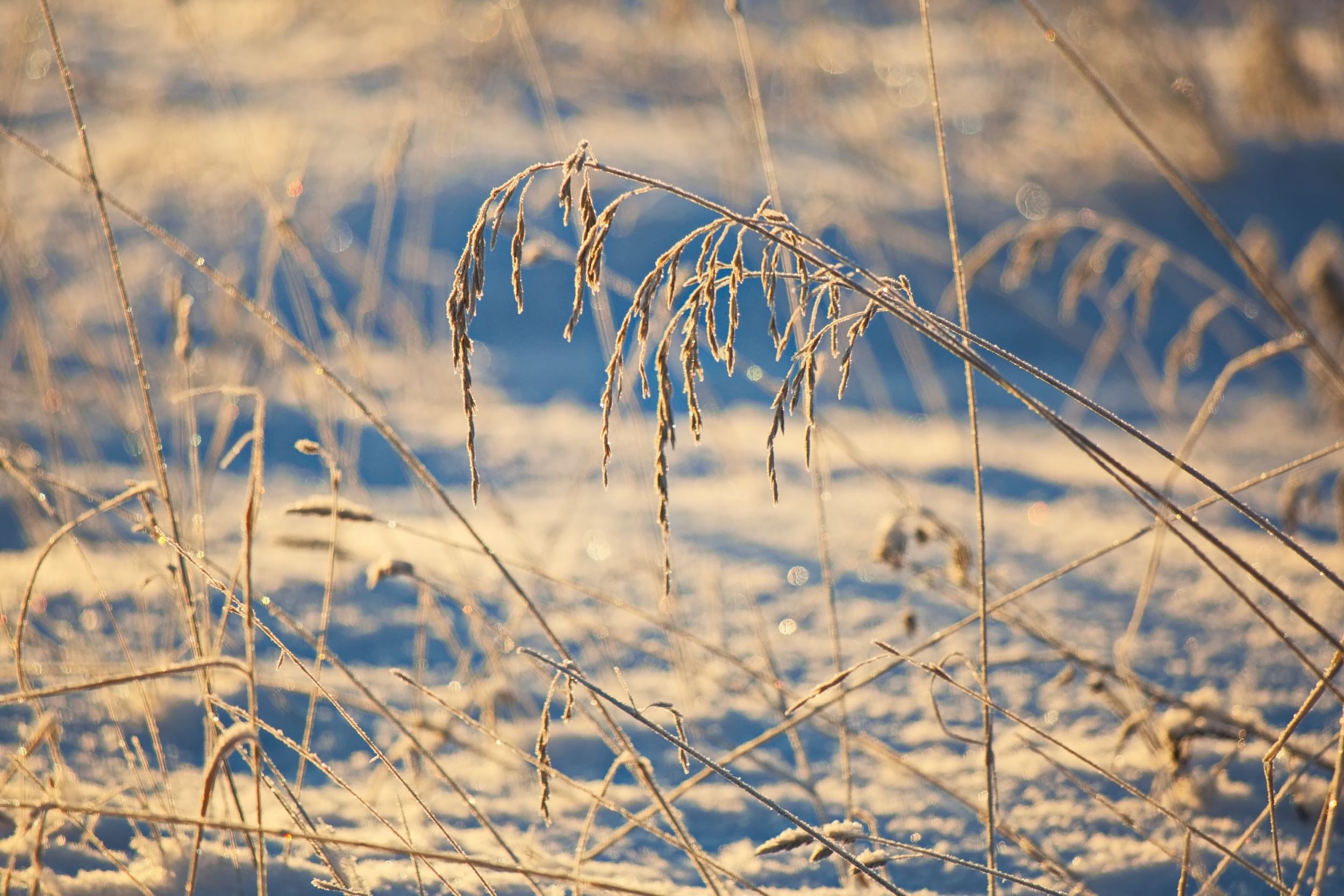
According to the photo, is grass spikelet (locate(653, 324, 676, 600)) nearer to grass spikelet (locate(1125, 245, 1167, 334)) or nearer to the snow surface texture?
the snow surface texture

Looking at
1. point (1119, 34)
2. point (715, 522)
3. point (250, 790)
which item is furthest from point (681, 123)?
point (250, 790)

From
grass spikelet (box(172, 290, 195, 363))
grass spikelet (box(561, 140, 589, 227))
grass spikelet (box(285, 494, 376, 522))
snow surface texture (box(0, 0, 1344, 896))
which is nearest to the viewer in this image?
grass spikelet (box(561, 140, 589, 227))

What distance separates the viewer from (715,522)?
7.69 ft

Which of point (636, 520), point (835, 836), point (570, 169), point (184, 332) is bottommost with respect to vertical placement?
point (636, 520)

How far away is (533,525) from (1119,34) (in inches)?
147

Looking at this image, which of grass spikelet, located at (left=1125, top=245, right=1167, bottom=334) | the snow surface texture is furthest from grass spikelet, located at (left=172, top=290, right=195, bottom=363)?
grass spikelet, located at (left=1125, top=245, right=1167, bottom=334)

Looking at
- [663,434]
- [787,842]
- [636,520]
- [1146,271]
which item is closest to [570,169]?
[663,434]

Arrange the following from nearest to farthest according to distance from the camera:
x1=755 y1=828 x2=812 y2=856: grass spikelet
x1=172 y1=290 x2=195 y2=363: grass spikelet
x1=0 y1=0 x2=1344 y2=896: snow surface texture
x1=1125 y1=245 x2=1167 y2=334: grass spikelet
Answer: x1=755 y1=828 x2=812 y2=856: grass spikelet
x1=0 y1=0 x2=1344 y2=896: snow surface texture
x1=172 y1=290 x2=195 y2=363: grass spikelet
x1=1125 y1=245 x2=1167 y2=334: grass spikelet

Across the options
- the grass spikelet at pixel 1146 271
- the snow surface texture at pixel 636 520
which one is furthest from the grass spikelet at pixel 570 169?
the grass spikelet at pixel 1146 271

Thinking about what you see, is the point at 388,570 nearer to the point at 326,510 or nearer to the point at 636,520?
the point at 326,510

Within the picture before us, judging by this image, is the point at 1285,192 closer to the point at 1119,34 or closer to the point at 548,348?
the point at 1119,34

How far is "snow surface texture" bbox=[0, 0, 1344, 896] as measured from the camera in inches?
44.9

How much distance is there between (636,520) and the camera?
231cm

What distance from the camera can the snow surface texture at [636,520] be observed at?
1.14 metres
